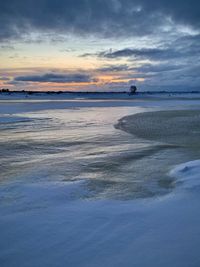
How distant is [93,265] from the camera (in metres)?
2.71

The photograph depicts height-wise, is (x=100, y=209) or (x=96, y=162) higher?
(x=96, y=162)

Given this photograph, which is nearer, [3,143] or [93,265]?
[93,265]

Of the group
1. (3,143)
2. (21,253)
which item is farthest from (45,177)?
(3,143)

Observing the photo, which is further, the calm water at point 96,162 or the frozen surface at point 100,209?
the calm water at point 96,162

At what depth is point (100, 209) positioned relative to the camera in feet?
12.9

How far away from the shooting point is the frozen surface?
2.86 metres

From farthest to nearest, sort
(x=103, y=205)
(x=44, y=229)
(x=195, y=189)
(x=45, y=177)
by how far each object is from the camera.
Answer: (x=45, y=177) < (x=195, y=189) < (x=103, y=205) < (x=44, y=229)

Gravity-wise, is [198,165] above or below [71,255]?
above

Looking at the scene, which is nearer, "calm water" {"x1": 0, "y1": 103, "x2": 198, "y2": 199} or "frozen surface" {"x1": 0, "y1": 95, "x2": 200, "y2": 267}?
"frozen surface" {"x1": 0, "y1": 95, "x2": 200, "y2": 267}

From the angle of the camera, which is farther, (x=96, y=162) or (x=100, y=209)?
(x=96, y=162)

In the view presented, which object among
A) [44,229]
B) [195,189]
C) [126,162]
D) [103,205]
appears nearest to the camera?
[44,229]

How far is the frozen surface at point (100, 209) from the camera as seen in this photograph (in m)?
2.86

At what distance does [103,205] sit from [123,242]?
102 centimetres

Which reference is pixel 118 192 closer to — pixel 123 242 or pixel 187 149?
pixel 123 242
